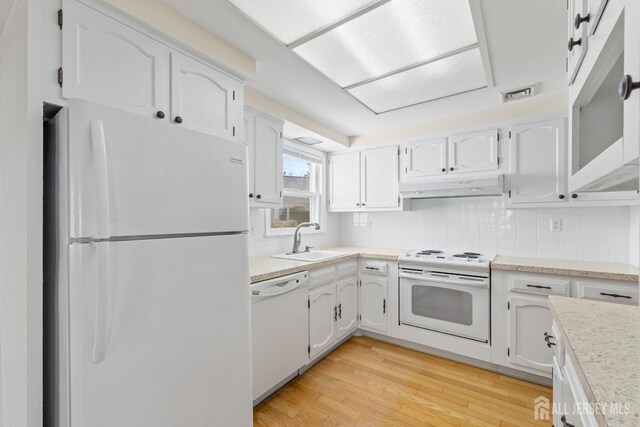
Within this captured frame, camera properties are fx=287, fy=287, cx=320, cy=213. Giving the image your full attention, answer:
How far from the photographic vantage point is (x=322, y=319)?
2484 mm

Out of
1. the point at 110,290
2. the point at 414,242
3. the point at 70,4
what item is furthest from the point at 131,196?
the point at 414,242

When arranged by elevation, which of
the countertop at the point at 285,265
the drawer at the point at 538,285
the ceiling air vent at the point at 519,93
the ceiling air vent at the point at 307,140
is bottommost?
the drawer at the point at 538,285

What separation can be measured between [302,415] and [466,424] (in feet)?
3.35

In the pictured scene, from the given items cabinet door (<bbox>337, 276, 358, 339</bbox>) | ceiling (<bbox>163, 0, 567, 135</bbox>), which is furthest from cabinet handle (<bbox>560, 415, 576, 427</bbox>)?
cabinet door (<bbox>337, 276, 358, 339</bbox>)

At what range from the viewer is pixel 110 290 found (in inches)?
38.0

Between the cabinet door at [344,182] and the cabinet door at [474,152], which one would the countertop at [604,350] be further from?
the cabinet door at [344,182]

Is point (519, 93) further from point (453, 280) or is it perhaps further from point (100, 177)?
point (100, 177)

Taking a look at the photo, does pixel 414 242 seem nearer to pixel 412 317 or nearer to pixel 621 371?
pixel 412 317

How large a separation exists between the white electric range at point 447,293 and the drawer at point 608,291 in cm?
57

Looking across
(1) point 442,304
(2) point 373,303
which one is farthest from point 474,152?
(2) point 373,303

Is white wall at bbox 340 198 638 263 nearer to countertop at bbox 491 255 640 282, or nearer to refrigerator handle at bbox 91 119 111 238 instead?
countertop at bbox 491 255 640 282

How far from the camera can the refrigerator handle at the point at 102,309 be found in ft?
3.05

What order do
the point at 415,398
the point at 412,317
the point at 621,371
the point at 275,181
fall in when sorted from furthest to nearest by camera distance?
1. the point at 412,317
2. the point at 275,181
3. the point at 415,398
4. the point at 621,371

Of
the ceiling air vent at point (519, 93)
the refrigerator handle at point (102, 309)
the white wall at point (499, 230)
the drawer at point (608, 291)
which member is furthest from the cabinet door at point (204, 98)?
the drawer at point (608, 291)
